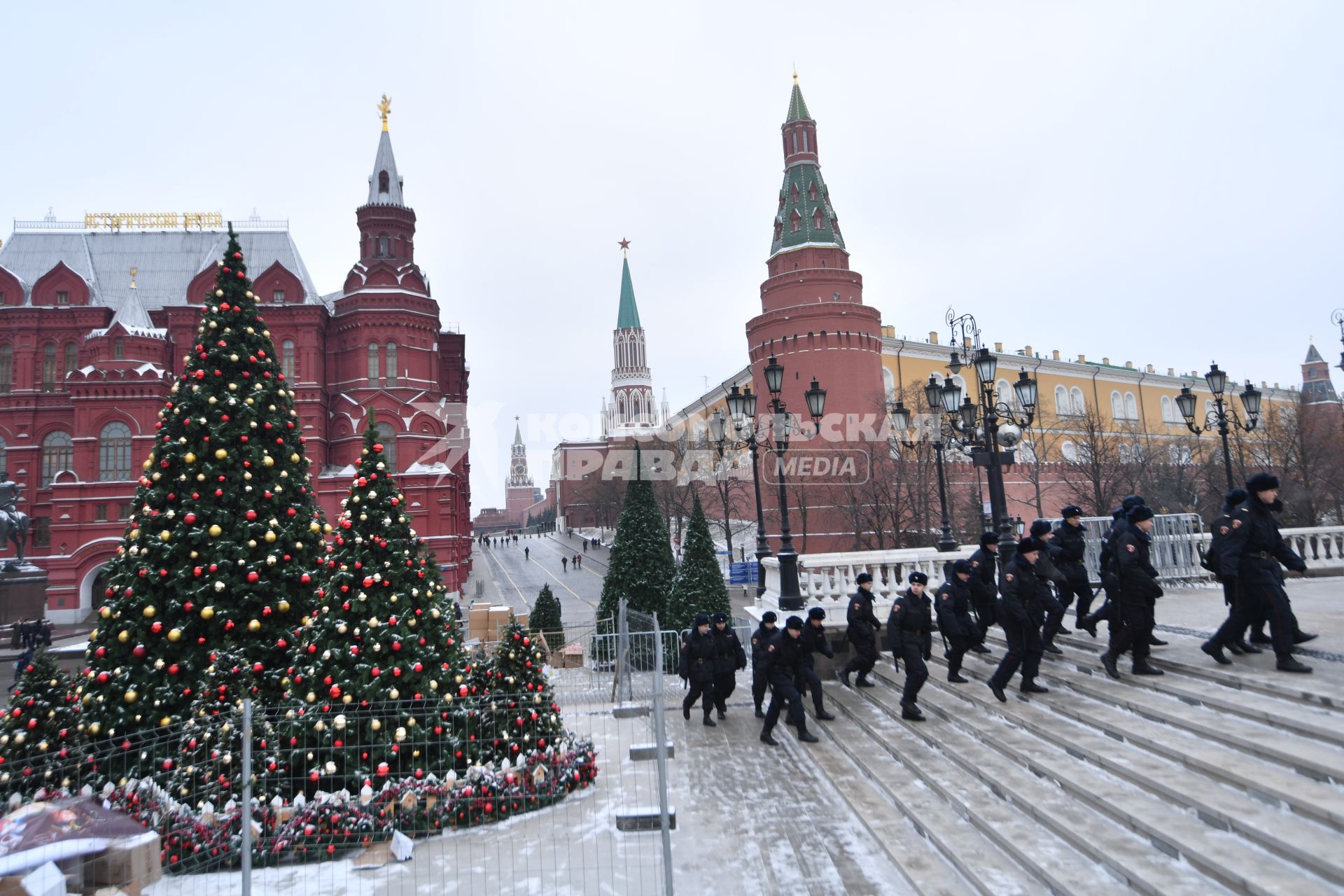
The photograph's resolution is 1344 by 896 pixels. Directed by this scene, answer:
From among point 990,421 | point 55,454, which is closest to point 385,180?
point 55,454

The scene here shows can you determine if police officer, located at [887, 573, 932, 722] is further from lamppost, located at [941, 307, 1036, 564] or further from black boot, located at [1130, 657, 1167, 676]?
lamppost, located at [941, 307, 1036, 564]

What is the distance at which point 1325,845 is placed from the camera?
13.8 feet

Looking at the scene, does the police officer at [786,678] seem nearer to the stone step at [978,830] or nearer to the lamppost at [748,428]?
the stone step at [978,830]

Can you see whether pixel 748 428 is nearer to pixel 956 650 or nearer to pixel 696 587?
pixel 696 587

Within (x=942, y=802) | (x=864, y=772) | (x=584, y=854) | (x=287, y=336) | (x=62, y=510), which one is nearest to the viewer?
(x=584, y=854)

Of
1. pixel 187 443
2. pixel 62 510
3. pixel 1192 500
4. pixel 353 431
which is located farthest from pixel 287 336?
pixel 1192 500

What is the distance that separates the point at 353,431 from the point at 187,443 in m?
29.8

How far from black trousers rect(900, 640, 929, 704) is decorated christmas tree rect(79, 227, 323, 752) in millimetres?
6582

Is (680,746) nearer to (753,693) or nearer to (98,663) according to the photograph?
(753,693)

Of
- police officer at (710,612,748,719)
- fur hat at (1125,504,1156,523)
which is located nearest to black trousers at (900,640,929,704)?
police officer at (710,612,748,719)

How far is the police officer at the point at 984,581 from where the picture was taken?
355 inches

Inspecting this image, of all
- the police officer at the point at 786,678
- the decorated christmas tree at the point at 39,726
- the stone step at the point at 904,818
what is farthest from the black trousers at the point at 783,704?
the decorated christmas tree at the point at 39,726

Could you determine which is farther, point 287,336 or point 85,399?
point 287,336

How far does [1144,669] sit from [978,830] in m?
3.20
